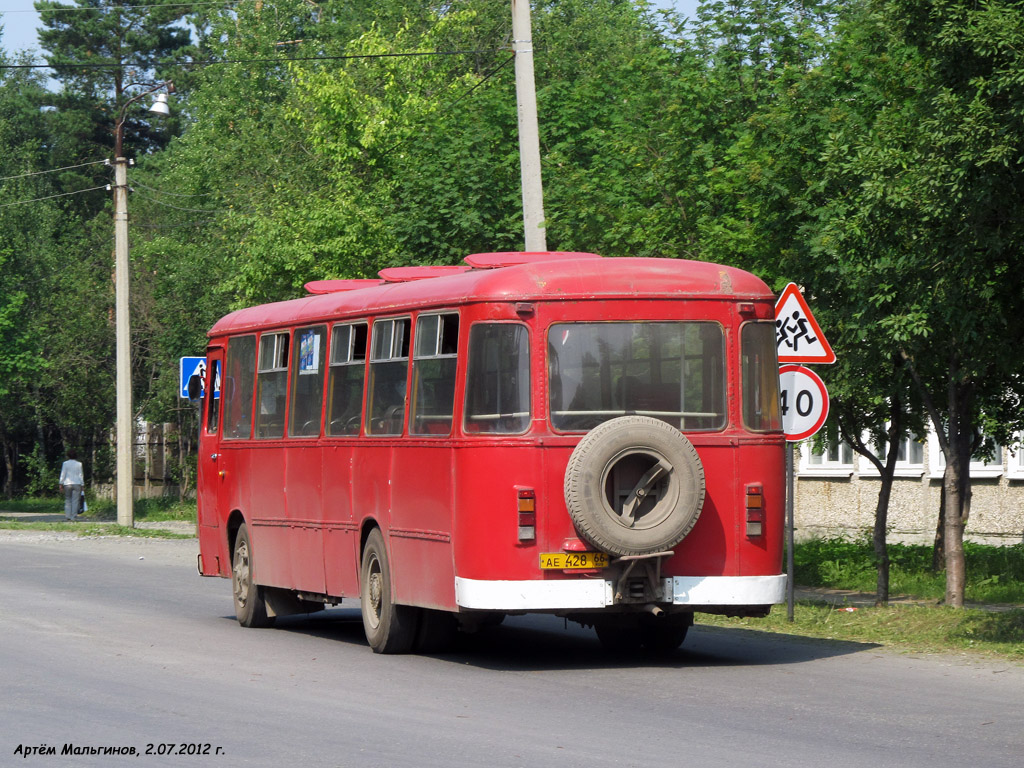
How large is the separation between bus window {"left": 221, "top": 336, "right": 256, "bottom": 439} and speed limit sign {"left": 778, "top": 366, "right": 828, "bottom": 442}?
5122 mm

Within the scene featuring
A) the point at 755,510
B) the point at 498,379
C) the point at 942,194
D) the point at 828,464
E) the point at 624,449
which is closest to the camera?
the point at 624,449

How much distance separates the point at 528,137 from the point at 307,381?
542 cm

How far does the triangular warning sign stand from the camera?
615 inches

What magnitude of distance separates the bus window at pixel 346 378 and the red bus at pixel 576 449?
49 centimetres

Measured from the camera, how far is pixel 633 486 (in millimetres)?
12328

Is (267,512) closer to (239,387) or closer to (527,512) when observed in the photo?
(239,387)

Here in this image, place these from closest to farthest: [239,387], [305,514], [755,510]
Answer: [755,510]
[305,514]
[239,387]

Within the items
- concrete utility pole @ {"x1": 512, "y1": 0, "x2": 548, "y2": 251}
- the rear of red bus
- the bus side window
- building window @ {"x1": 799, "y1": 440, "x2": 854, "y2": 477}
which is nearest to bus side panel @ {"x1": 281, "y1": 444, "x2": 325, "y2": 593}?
the bus side window

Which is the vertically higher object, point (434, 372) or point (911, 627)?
point (434, 372)

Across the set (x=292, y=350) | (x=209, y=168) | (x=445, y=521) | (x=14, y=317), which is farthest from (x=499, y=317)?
(x=209, y=168)

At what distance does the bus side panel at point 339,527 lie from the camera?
14539 millimetres

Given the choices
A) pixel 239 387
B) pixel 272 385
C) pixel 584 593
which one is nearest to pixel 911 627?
pixel 584 593

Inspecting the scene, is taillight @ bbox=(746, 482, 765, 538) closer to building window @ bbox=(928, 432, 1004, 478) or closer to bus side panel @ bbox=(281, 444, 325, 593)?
bus side panel @ bbox=(281, 444, 325, 593)

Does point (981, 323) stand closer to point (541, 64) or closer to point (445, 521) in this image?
point (445, 521)
